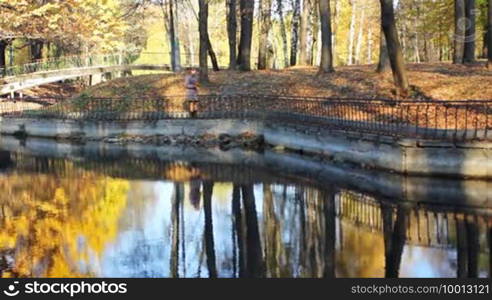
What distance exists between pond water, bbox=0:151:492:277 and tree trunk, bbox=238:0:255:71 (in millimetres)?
14447

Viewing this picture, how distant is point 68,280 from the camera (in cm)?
A: 869

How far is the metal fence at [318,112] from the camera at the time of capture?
16.7 m

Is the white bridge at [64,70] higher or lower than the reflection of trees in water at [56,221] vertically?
higher

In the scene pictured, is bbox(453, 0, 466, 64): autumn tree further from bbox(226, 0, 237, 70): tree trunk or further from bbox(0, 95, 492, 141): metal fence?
bbox(226, 0, 237, 70): tree trunk

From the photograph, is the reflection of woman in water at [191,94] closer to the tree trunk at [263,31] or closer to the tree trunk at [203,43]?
the tree trunk at [203,43]

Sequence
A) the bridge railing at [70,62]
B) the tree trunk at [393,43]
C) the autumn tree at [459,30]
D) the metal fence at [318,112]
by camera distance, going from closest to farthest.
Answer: the metal fence at [318,112] < the tree trunk at [393,43] < the autumn tree at [459,30] < the bridge railing at [70,62]

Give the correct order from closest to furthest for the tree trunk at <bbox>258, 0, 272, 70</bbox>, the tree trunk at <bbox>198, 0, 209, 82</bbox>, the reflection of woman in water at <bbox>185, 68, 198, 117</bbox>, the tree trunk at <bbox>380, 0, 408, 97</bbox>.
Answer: the tree trunk at <bbox>380, 0, 408, 97</bbox> → the reflection of woman in water at <bbox>185, 68, 198, 117</bbox> → the tree trunk at <bbox>198, 0, 209, 82</bbox> → the tree trunk at <bbox>258, 0, 272, 70</bbox>

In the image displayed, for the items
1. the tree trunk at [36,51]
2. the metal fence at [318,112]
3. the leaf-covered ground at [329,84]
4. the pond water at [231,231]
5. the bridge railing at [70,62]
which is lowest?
the pond water at [231,231]

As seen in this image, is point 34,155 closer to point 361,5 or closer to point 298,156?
point 298,156

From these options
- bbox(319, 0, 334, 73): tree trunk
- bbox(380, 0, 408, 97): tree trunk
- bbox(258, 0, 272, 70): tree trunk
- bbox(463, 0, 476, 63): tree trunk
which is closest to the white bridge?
bbox(258, 0, 272, 70): tree trunk

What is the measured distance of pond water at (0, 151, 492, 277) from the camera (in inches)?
383

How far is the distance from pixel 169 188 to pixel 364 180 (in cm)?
510

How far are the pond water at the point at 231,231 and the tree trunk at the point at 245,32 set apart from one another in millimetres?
14447

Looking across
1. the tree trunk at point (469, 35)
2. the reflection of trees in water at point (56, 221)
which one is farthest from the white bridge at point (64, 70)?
the tree trunk at point (469, 35)
